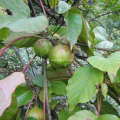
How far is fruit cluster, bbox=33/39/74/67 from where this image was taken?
0.62 metres

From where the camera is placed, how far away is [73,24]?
22.6 inches

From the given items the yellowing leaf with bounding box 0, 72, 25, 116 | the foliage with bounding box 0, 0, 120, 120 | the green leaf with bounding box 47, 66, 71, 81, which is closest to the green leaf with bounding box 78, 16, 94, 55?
the foliage with bounding box 0, 0, 120, 120

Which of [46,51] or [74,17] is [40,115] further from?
[74,17]

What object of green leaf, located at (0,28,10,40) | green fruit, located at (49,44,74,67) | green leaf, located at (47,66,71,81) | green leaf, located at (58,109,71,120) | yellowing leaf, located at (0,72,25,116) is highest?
green leaf, located at (0,28,10,40)

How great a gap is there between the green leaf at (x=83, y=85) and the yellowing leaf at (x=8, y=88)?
0.48 ft

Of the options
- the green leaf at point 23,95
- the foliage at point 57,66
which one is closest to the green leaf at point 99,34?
the foliage at point 57,66

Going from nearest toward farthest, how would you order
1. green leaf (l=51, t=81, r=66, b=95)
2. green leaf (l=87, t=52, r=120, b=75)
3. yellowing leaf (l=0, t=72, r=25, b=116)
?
yellowing leaf (l=0, t=72, r=25, b=116), green leaf (l=87, t=52, r=120, b=75), green leaf (l=51, t=81, r=66, b=95)

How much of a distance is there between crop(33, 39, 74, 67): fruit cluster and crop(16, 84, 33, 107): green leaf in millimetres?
181

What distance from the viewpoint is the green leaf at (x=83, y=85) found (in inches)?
23.9

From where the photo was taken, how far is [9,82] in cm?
53

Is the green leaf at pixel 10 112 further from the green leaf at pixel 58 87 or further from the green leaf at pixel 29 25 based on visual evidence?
the green leaf at pixel 29 25

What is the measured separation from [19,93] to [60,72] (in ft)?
0.50

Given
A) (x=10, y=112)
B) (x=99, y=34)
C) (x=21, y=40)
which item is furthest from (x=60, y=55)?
(x=99, y=34)

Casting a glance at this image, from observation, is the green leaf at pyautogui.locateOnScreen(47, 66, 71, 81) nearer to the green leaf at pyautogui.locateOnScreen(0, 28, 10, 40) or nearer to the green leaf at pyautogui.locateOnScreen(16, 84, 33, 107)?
the green leaf at pyautogui.locateOnScreen(16, 84, 33, 107)
